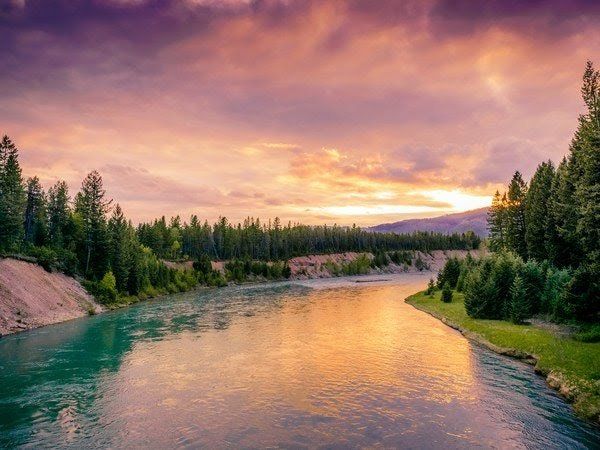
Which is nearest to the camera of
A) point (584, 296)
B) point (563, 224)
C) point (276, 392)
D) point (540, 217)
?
point (276, 392)

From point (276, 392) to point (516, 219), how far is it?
7362cm

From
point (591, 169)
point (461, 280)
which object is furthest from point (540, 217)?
point (591, 169)

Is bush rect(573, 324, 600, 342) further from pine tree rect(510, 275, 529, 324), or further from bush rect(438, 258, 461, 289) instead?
bush rect(438, 258, 461, 289)

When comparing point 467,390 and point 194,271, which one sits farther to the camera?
point 194,271

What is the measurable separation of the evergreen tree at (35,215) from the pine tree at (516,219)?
115 metres

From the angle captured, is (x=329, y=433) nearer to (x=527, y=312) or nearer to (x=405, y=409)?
(x=405, y=409)

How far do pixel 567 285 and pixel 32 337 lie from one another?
59633 mm

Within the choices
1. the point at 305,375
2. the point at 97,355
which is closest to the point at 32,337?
the point at 97,355

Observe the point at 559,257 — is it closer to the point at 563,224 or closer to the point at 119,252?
the point at 563,224

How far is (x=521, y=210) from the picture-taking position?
85250 mm

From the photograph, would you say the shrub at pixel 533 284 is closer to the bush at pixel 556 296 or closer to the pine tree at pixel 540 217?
the bush at pixel 556 296

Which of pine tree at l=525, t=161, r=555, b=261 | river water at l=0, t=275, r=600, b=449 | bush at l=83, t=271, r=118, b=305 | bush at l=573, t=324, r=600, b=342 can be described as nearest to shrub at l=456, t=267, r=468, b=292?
pine tree at l=525, t=161, r=555, b=261

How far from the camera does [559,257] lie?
60.4 metres

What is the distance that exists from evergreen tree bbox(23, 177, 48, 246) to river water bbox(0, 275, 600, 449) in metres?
76.8
